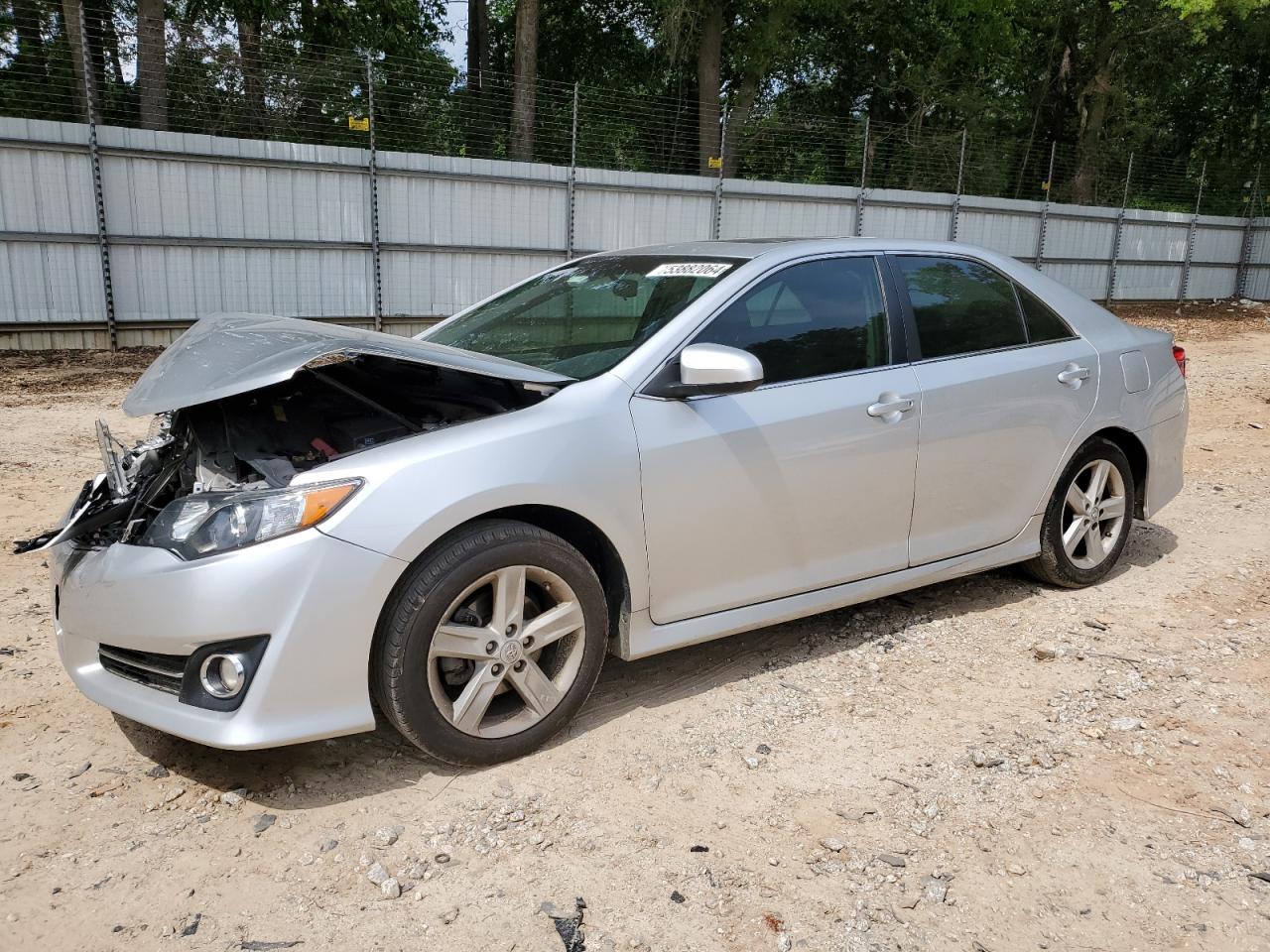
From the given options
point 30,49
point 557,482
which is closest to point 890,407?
point 557,482

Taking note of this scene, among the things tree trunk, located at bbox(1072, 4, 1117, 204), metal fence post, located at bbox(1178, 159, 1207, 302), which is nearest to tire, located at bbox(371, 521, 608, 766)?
metal fence post, located at bbox(1178, 159, 1207, 302)

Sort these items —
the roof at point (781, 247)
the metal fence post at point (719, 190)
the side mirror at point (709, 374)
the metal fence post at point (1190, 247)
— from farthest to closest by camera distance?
1. the metal fence post at point (1190, 247)
2. the metal fence post at point (719, 190)
3. the roof at point (781, 247)
4. the side mirror at point (709, 374)

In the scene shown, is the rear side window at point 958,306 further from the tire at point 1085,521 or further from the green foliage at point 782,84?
the green foliage at point 782,84

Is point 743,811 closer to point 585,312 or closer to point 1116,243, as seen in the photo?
point 585,312

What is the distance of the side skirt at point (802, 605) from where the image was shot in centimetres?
333

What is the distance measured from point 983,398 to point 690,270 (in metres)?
1.30

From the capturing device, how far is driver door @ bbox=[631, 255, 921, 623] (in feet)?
10.8

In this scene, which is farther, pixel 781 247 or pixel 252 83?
pixel 252 83

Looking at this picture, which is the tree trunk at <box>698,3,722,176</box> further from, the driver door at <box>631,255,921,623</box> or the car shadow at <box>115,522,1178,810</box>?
the driver door at <box>631,255,921,623</box>

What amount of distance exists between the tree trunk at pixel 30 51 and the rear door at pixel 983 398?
11838mm

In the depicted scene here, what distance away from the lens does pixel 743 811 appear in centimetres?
290

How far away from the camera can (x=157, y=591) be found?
270 cm

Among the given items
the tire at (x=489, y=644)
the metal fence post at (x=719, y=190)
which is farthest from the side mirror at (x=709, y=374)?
the metal fence post at (x=719, y=190)

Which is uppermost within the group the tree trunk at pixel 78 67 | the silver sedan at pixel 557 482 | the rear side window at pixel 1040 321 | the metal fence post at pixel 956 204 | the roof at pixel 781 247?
the tree trunk at pixel 78 67
